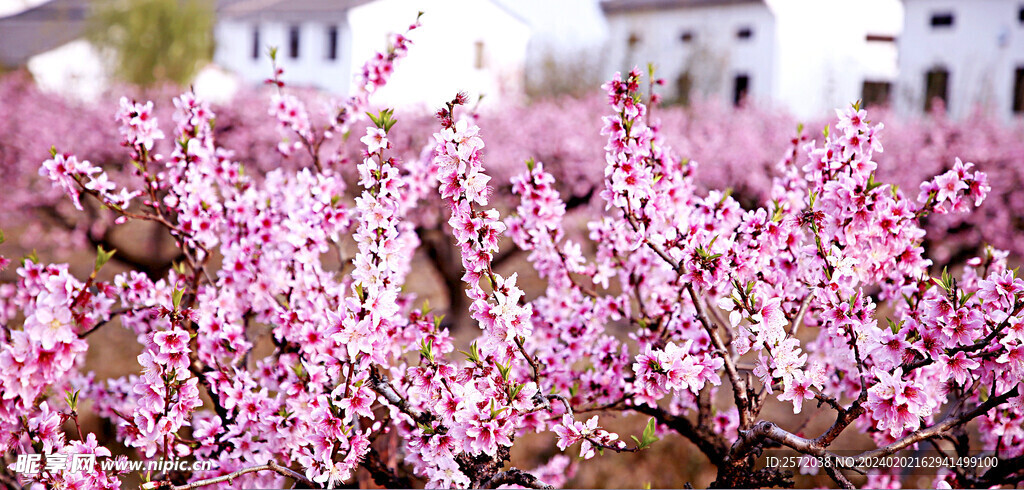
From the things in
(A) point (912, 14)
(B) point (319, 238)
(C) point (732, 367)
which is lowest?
(C) point (732, 367)

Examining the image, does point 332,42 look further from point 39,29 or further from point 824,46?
point 39,29

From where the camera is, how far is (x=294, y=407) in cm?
248

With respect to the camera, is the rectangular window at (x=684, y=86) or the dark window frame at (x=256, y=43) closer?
the rectangular window at (x=684, y=86)

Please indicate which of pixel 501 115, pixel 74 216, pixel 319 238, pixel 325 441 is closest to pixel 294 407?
pixel 325 441

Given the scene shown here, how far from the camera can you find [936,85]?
25.6 metres

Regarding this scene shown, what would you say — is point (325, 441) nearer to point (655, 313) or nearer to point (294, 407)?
point (294, 407)

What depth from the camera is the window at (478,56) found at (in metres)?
26.9

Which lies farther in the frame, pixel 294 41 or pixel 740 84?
pixel 294 41

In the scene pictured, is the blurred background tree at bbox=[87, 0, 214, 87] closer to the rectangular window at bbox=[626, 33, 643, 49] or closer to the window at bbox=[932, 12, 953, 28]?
the rectangular window at bbox=[626, 33, 643, 49]

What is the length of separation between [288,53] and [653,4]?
17605 millimetres

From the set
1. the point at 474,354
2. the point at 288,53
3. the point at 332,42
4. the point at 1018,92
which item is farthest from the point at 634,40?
the point at 474,354

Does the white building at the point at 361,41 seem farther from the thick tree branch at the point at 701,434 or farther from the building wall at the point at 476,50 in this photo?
the thick tree branch at the point at 701,434

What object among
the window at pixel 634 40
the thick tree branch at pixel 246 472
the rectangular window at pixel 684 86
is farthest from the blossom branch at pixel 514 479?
the window at pixel 634 40

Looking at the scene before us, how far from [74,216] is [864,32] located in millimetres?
27848
